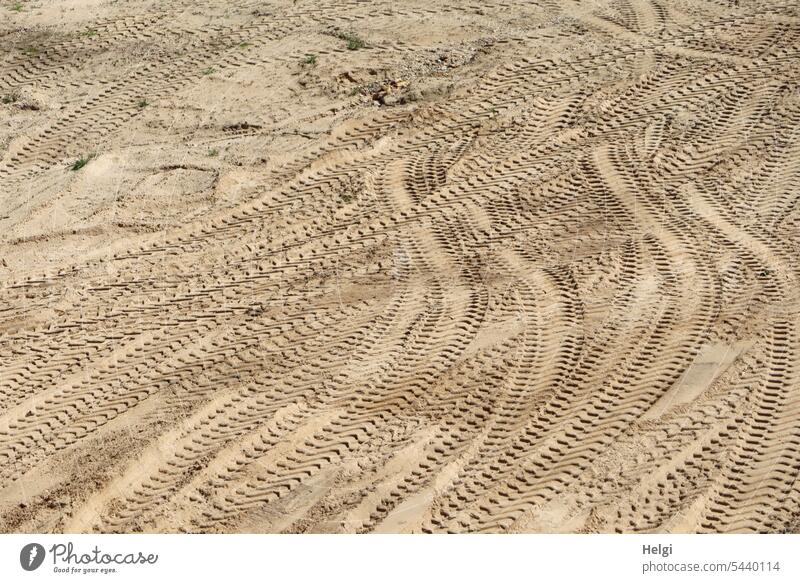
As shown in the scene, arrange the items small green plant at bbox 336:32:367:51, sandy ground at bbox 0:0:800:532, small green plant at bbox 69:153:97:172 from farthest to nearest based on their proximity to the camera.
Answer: small green plant at bbox 336:32:367:51
small green plant at bbox 69:153:97:172
sandy ground at bbox 0:0:800:532

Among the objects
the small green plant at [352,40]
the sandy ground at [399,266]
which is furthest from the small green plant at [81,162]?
the small green plant at [352,40]

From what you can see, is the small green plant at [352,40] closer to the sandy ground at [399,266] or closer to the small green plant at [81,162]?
the sandy ground at [399,266]

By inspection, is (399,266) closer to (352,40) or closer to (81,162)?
(81,162)

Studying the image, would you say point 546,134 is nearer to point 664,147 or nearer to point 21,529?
point 664,147

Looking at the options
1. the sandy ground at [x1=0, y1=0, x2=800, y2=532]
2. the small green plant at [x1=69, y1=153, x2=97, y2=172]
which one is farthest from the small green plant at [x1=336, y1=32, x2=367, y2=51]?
the small green plant at [x1=69, y1=153, x2=97, y2=172]

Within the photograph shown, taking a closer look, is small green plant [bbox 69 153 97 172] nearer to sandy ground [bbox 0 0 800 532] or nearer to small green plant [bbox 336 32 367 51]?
sandy ground [bbox 0 0 800 532]
